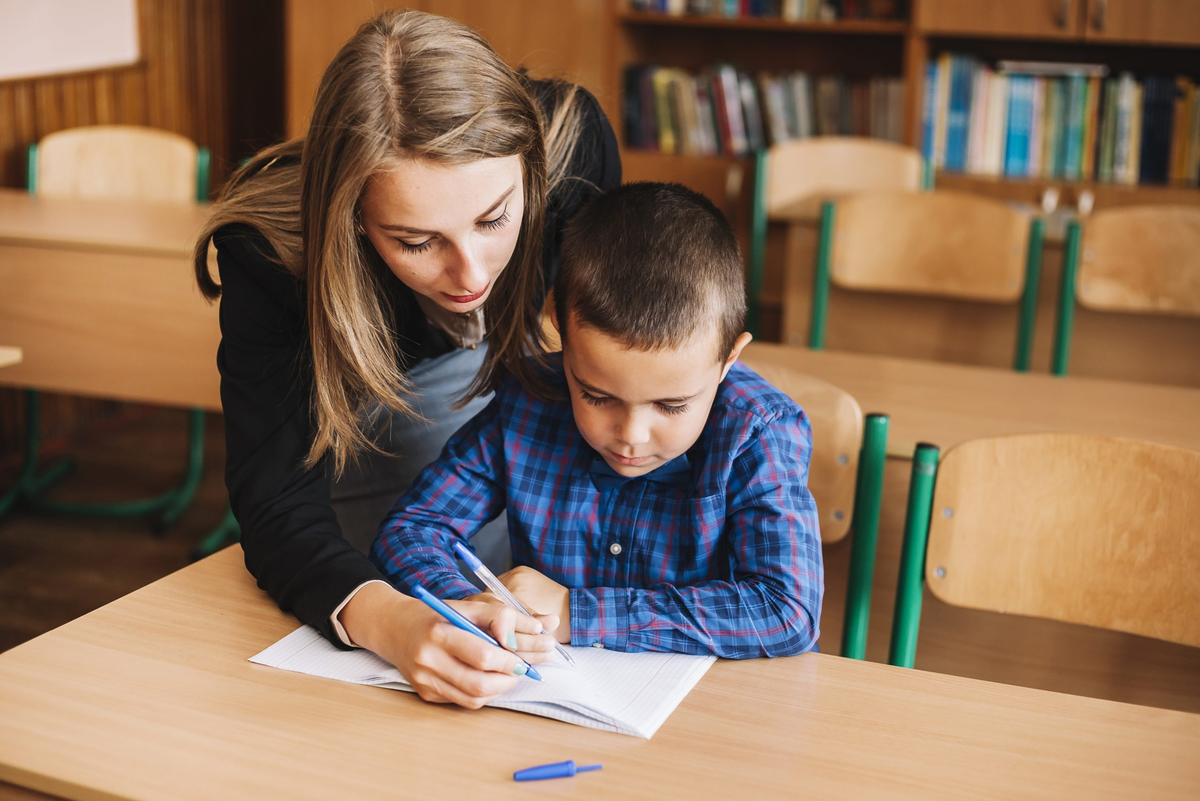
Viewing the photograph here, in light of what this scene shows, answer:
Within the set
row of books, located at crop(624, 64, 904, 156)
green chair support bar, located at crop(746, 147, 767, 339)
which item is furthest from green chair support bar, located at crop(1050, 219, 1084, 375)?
row of books, located at crop(624, 64, 904, 156)

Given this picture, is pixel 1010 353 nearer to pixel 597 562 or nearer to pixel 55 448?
pixel 597 562

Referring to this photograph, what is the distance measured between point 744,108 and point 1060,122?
3.44 ft

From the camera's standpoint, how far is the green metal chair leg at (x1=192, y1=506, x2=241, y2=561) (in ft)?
8.72

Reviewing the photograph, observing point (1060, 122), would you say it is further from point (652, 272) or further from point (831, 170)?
point (652, 272)

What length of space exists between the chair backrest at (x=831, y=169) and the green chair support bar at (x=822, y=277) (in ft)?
1.19

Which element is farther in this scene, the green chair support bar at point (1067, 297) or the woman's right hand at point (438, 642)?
the green chair support bar at point (1067, 297)

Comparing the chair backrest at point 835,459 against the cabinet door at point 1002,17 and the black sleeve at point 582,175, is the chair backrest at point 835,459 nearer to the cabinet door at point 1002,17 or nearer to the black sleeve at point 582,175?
the black sleeve at point 582,175

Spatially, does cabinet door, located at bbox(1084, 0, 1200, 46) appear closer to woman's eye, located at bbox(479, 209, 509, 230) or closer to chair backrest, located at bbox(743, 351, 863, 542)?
chair backrest, located at bbox(743, 351, 863, 542)

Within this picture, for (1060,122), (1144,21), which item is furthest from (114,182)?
(1144,21)

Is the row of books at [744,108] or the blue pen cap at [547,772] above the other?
the row of books at [744,108]

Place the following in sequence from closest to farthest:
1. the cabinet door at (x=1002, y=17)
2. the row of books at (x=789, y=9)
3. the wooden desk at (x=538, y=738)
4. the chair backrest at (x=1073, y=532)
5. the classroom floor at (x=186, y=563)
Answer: the wooden desk at (x=538, y=738) → the chair backrest at (x=1073, y=532) → the classroom floor at (x=186, y=563) → the cabinet door at (x=1002, y=17) → the row of books at (x=789, y=9)

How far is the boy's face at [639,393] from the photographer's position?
3.28 ft

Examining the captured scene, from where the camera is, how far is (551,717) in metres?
0.85

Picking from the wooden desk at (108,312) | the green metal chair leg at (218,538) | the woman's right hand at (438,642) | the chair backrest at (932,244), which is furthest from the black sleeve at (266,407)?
the chair backrest at (932,244)
